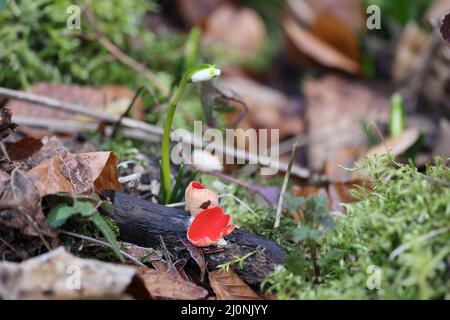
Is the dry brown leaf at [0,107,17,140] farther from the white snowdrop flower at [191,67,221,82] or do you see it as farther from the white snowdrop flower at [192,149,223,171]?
the white snowdrop flower at [192,149,223,171]

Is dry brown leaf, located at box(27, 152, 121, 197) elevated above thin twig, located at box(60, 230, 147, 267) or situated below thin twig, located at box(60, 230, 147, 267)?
above

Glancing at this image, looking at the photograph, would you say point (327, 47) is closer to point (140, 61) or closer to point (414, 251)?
point (140, 61)

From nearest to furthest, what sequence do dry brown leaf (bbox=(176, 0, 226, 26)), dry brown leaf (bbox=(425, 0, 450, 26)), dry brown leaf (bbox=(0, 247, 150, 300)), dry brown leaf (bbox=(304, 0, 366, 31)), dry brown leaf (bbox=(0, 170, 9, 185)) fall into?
dry brown leaf (bbox=(0, 247, 150, 300)), dry brown leaf (bbox=(0, 170, 9, 185)), dry brown leaf (bbox=(425, 0, 450, 26)), dry brown leaf (bbox=(304, 0, 366, 31)), dry brown leaf (bbox=(176, 0, 226, 26))

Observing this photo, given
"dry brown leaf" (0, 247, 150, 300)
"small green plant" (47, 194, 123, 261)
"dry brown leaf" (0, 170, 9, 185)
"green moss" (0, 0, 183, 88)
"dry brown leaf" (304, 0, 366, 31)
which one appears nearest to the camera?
"dry brown leaf" (0, 247, 150, 300)

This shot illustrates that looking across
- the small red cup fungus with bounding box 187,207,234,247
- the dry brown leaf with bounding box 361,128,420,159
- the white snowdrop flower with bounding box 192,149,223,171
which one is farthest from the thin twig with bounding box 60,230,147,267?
Result: the dry brown leaf with bounding box 361,128,420,159

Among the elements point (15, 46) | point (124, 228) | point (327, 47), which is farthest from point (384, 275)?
point (327, 47)

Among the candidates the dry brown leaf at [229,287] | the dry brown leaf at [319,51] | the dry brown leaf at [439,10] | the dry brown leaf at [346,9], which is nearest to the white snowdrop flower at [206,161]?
the dry brown leaf at [229,287]
